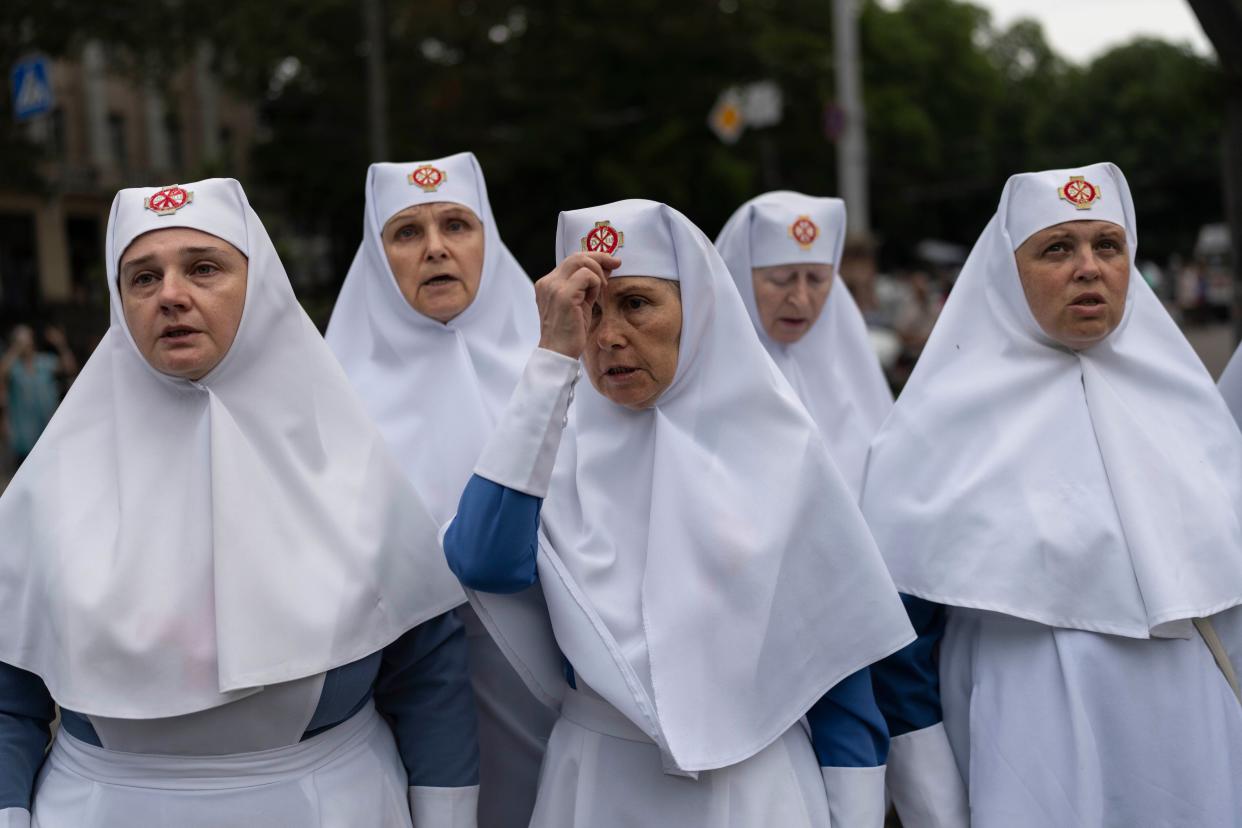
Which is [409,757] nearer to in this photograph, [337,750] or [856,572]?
[337,750]

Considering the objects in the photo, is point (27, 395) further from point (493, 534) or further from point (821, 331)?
point (493, 534)

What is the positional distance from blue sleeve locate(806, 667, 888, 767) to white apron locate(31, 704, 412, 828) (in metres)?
0.94

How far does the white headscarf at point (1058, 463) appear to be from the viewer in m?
2.89

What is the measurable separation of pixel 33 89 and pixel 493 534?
28.1 feet

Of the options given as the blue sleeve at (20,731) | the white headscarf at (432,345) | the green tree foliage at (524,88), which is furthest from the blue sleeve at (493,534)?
the green tree foliage at (524,88)

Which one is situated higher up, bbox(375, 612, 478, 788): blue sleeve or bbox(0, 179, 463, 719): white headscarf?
bbox(0, 179, 463, 719): white headscarf

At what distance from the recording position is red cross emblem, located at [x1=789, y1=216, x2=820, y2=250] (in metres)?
4.88

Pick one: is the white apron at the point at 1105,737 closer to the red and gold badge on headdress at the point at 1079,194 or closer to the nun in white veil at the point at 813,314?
the red and gold badge on headdress at the point at 1079,194

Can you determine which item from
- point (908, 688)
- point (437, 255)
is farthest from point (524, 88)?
point (908, 688)

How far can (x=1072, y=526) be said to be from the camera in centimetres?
292

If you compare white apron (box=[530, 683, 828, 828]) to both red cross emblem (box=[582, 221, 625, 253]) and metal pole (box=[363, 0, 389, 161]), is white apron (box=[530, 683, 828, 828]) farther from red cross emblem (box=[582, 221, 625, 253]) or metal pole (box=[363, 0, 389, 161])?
metal pole (box=[363, 0, 389, 161])

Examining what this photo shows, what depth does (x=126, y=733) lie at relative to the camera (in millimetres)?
2572

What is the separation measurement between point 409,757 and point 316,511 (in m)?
0.61

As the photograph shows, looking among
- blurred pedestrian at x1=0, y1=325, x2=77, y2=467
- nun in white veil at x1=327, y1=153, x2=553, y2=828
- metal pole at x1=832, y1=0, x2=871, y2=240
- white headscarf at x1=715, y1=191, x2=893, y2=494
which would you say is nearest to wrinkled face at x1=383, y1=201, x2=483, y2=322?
nun in white veil at x1=327, y1=153, x2=553, y2=828
